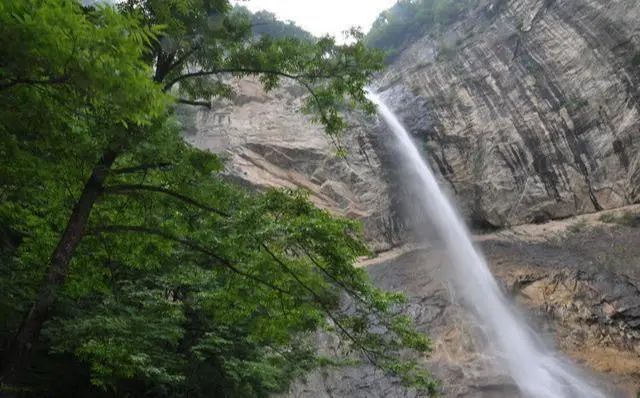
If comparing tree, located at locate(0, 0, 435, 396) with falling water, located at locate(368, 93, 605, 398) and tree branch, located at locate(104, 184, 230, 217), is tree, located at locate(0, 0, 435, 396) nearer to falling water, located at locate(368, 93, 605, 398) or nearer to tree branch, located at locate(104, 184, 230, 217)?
tree branch, located at locate(104, 184, 230, 217)

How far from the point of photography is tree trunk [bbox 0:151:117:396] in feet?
15.8

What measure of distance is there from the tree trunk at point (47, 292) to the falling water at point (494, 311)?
36.9 ft

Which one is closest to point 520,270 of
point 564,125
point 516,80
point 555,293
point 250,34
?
point 555,293

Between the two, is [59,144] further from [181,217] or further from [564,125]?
[564,125]

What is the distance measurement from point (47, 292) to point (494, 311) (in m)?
15.9

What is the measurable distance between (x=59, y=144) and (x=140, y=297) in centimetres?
325

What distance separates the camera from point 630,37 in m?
21.3

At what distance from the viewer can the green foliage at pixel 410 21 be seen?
35.7 m

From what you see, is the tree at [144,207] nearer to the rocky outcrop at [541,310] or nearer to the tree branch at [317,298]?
the tree branch at [317,298]

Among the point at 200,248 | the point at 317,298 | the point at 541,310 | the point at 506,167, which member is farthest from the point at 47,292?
the point at 506,167

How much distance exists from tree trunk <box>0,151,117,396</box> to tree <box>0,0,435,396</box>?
14 millimetres

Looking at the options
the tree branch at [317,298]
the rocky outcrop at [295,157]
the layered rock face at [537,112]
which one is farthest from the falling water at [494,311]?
the tree branch at [317,298]

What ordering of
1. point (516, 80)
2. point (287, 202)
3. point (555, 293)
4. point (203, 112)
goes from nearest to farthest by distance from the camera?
point (287, 202)
point (555, 293)
point (516, 80)
point (203, 112)

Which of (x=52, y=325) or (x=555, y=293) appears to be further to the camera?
(x=555, y=293)
